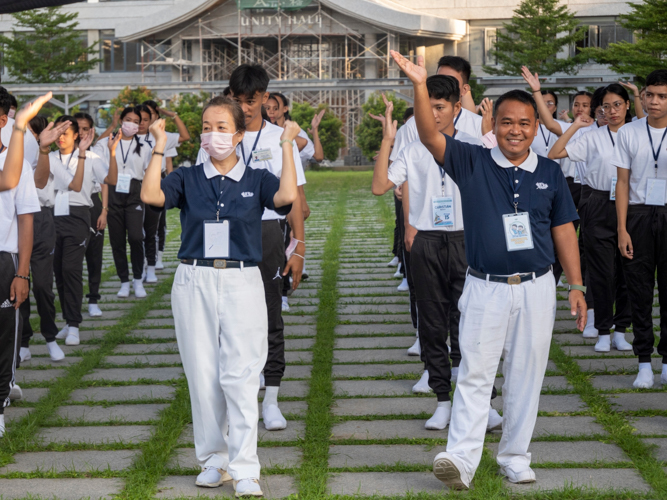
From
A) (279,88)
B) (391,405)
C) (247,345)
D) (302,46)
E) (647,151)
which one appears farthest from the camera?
(302,46)

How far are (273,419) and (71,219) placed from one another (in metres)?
3.46

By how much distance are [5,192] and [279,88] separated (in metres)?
27.3

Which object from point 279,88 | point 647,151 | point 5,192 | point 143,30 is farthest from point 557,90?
point 5,192

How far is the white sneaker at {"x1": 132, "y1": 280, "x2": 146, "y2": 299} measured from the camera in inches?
363

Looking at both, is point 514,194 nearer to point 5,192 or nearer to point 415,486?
point 415,486

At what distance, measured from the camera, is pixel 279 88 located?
104 ft

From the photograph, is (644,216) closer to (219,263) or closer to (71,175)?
(219,263)

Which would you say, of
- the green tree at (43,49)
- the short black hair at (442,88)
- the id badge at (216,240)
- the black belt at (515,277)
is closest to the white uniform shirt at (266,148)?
the short black hair at (442,88)

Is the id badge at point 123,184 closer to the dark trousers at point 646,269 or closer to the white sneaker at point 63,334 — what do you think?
the white sneaker at point 63,334

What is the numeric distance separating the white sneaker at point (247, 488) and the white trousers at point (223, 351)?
0.10 ft

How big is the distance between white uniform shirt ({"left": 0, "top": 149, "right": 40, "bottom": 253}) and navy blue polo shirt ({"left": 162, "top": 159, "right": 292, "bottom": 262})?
137 centimetres

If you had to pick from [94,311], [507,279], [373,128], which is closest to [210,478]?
[507,279]

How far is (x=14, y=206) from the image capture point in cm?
493

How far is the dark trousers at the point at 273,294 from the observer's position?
4.93 m
